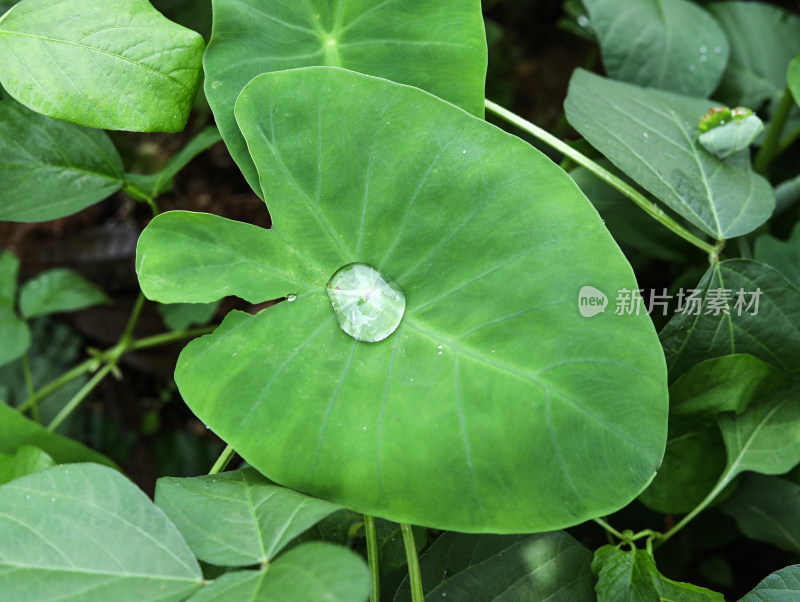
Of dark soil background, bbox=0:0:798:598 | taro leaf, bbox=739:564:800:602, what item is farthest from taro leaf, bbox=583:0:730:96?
taro leaf, bbox=739:564:800:602

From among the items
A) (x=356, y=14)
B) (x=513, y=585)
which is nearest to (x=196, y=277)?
(x=356, y=14)

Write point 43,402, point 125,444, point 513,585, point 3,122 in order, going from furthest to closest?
point 125,444 → point 43,402 → point 3,122 → point 513,585

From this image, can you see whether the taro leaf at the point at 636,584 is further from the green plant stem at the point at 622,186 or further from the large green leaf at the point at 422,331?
the green plant stem at the point at 622,186

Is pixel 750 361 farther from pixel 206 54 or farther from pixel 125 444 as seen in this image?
pixel 125 444

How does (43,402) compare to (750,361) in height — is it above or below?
below

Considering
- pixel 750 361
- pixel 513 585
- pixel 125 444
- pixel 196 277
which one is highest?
pixel 196 277
